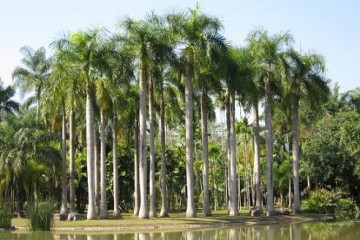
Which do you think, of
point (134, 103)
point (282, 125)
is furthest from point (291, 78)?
point (282, 125)

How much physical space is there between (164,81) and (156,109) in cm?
389

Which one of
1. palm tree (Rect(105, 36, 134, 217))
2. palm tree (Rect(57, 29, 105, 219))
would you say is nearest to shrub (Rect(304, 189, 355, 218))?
palm tree (Rect(105, 36, 134, 217))

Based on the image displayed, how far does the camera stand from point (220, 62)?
37219mm

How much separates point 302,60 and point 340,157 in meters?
11.9

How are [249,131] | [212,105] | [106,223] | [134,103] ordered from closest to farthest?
[106,223], [134,103], [212,105], [249,131]

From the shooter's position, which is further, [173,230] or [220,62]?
[220,62]

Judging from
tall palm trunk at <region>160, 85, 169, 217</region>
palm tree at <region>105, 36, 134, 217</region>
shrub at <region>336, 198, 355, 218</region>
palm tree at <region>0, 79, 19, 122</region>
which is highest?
palm tree at <region>0, 79, 19, 122</region>

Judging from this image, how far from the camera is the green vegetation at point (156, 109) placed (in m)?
36.3

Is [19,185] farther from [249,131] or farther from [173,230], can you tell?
[249,131]

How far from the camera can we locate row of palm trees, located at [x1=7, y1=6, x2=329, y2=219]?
36062 millimetres

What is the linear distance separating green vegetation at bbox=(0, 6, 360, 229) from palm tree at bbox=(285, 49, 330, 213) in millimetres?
88

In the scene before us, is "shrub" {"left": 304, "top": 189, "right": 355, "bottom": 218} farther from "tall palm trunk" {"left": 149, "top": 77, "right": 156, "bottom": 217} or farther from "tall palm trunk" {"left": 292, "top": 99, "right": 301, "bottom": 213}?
"tall palm trunk" {"left": 149, "top": 77, "right": 156, "bottom": 217}

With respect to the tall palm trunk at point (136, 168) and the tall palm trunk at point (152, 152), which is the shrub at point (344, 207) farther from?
the tall palm trunk at point (152, 152)

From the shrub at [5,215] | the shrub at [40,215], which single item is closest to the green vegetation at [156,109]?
the shrub at [40,215]
